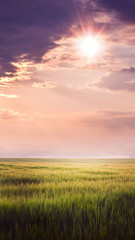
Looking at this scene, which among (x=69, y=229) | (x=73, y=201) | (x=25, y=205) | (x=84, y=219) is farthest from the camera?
(x=73, y=201)

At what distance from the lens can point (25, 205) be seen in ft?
14.6

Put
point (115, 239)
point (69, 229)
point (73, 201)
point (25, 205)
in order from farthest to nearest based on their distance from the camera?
1. point (73, 201)
2. point (25, 205)
3. point (69, 229)
4. point (115, 239)

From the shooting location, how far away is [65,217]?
12.7ft

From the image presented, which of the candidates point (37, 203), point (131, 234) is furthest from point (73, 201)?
point (131, 234)

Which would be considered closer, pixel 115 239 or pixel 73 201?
pixel 115 239

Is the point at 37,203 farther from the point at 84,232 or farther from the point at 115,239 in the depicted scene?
the point at 115,239

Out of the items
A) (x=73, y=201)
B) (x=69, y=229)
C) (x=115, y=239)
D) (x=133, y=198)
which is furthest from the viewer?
(x=133, y=198)

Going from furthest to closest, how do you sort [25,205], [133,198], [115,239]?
[133,198] → [25,205] → [115,239]

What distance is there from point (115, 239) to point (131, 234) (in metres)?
0.30

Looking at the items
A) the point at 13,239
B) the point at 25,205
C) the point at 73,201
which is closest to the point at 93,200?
the point at 73,201

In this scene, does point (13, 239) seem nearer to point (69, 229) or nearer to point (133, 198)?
point (69, 229)

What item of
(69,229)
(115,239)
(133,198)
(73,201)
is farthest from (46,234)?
(133,198)

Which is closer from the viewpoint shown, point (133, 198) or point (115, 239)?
point (115, 239)

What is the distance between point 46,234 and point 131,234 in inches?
46.4
